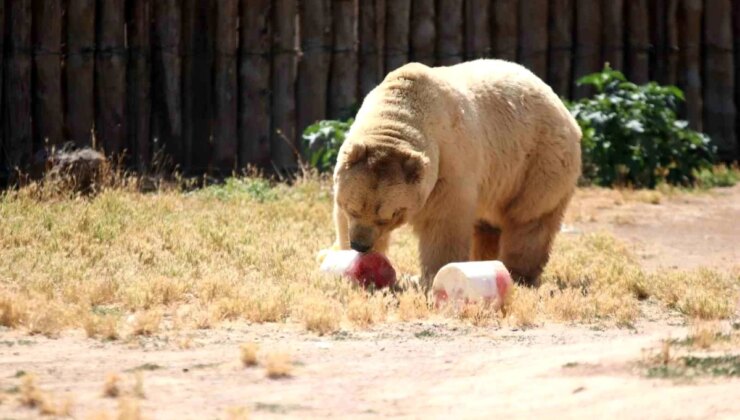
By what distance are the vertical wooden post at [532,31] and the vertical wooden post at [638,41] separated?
1164 mm

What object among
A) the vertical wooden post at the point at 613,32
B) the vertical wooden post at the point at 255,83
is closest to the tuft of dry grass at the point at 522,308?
the vertical wooden post at the point at 255,83

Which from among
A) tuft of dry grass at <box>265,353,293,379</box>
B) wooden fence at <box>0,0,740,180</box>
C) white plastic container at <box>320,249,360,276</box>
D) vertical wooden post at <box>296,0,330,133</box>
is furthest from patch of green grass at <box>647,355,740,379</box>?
vertical wooden post at <box>296,0,330,133</box>

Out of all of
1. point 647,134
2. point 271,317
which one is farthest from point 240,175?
point 271,317

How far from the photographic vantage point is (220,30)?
14.5 m

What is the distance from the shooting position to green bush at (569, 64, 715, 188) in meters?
15.1

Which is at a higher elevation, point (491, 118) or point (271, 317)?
point (491, 118)

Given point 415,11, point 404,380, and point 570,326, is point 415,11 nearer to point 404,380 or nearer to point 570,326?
point 570,326

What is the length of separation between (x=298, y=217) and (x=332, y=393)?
601 centimetres

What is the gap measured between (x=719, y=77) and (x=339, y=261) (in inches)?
343

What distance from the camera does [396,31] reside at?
49.9ft

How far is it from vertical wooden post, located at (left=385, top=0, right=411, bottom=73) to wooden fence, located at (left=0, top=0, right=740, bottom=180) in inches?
0.5

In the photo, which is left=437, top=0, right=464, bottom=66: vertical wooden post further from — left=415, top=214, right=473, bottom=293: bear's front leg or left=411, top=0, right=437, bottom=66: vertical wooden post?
left=415, top=214, right=473, bottom=293: bear's front leg

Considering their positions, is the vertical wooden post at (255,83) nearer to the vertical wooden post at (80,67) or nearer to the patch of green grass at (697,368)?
the vertical wooden post at (80,67)

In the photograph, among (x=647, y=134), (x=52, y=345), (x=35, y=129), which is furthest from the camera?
(x=647, y=134)
